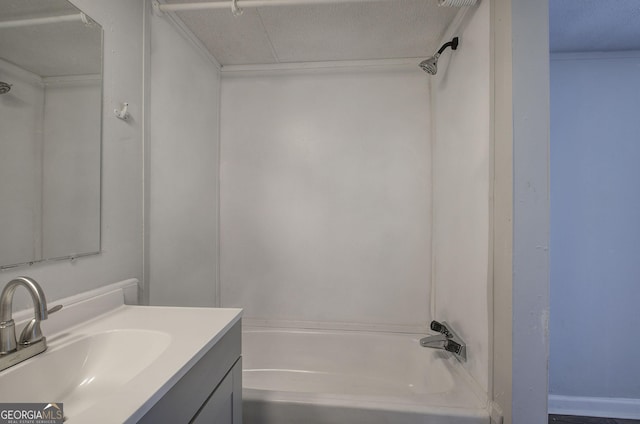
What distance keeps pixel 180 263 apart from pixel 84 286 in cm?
56

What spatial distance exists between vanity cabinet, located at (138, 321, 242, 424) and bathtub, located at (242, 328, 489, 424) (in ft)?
0.93

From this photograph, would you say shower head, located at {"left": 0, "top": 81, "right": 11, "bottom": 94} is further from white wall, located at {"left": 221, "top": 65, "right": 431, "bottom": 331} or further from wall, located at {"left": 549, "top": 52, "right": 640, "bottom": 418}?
wall, located at {"left": 549, "top": 52, "right": 640, "bottom": 418}

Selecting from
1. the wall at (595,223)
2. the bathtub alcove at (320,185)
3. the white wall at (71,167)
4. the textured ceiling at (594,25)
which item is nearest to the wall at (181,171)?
the bathtub alcove at (320,185)

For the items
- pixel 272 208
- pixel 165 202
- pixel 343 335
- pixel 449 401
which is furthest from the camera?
pixel 272 208

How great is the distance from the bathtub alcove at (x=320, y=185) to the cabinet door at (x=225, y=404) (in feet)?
2.36

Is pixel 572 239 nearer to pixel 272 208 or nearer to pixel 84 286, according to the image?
pixel 272 208

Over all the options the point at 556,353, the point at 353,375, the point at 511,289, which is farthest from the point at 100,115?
the point at 556,353

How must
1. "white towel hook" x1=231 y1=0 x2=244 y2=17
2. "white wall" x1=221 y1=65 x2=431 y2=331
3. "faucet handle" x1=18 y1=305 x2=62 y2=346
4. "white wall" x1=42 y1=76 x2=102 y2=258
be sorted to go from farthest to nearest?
"white wall" x1=221 y1=65 x2=431 y2=331 < "white towel hook" x1=231 y1=0 x2=244 y2=17 < "white wall" x1=42 y1=76 x2=102 y2=258 < "faucet handle" x1=18 y1=305 x2=62 y2=346

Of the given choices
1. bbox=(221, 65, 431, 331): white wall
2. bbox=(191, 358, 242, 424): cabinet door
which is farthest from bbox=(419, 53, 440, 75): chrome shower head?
bbox=(191, 358, 242, 424): cabinet door

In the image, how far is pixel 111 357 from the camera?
2.44ft

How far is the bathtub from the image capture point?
3.42 ft

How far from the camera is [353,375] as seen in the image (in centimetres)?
172

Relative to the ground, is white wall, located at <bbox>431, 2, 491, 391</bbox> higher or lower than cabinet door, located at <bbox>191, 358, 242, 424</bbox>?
higher

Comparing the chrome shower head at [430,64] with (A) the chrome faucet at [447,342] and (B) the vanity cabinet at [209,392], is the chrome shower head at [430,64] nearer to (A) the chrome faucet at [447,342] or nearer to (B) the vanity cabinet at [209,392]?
(A) the chrome faucet at [447,342]
